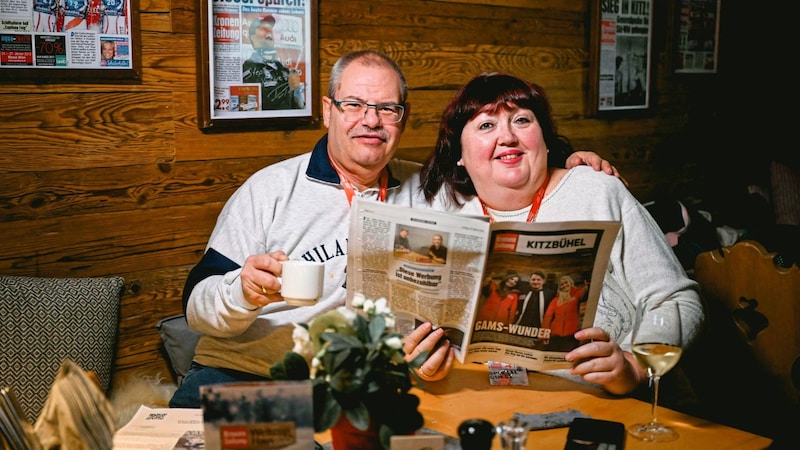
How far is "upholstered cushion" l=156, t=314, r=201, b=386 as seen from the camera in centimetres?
244

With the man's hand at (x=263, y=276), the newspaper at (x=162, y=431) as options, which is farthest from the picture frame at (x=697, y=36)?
the newspaper at (x=162, y=431)

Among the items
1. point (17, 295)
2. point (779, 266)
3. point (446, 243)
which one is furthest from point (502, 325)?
point (17, 295)

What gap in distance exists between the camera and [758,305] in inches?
76.3

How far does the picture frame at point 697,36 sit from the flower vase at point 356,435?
3.23m

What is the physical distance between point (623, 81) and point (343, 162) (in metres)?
1.94

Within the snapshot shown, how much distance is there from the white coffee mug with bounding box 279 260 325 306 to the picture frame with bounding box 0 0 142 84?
1070 mm

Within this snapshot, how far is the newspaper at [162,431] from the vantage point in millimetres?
1411

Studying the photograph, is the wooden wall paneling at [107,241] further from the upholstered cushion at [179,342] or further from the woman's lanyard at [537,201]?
the woman's lanyard at [537,201]

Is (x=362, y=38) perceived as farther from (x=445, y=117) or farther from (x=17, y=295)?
(x=17, y=295)

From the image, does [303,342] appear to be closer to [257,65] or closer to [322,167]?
[322,167]

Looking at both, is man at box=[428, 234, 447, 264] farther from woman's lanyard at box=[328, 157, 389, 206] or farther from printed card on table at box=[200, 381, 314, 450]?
woman's lanyard at box=[328, 157, 389, 206]

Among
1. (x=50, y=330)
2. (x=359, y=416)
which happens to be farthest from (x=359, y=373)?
(x=50, y=330)

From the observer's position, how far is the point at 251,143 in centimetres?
266

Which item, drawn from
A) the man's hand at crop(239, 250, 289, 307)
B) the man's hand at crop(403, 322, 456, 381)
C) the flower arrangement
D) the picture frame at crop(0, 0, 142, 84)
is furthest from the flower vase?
the picture frame at crop(0, 0, 142, 84)
